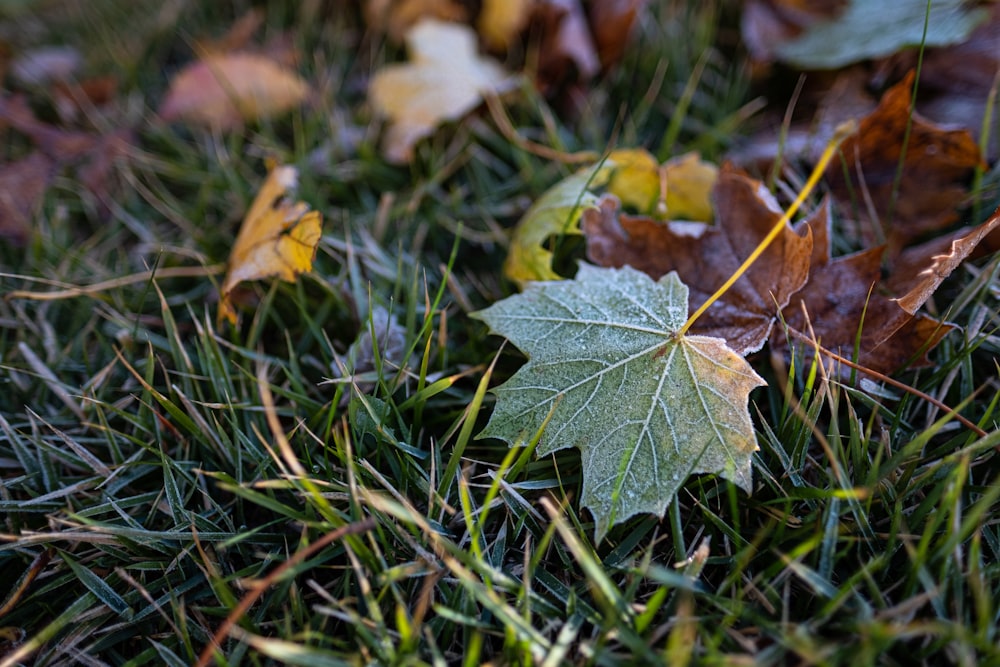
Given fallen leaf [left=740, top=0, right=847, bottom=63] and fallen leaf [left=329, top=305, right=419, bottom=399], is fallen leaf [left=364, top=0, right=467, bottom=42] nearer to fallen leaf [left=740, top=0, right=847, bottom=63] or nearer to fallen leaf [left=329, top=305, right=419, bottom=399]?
fallen leaf [left=740, top=0, right=847, bottom=63]

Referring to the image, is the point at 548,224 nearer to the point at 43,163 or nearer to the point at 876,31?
the point at 876,31

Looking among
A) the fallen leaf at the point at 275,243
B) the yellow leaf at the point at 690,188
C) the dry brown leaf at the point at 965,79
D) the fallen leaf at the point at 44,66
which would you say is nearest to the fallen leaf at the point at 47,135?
the fallen leaf at the point at 44,66

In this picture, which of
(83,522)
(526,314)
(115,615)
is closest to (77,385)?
(83,522)

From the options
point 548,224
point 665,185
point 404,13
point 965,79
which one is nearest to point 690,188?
point 665,185

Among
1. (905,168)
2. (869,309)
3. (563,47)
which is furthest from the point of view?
(563,47)

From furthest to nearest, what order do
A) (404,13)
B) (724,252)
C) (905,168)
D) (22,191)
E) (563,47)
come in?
(404,13), (563,47), (22,191), (905,168), (724,252)

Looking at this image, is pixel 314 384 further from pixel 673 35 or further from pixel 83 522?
pixel 673 35
